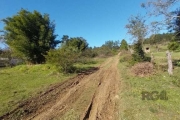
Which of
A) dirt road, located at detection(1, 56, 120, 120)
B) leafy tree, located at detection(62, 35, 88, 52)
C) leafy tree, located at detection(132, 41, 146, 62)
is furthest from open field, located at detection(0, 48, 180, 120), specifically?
leafy tree, located at detection(62, 35, 88, 52)

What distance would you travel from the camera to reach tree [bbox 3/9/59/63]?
22.1 m

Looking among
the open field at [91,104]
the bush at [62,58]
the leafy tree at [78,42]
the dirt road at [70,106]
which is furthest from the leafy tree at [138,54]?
the leafy tree at [78,42]

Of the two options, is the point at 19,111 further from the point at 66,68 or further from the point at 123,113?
the point at 66,68

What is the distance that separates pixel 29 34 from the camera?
22938 mm

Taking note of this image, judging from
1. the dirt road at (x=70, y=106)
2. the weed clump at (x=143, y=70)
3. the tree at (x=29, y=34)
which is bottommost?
the dirt road at (x=70, y=106)

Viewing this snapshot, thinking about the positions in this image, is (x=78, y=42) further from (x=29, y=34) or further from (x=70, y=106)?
(x=70, y=106)

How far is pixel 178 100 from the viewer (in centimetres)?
675

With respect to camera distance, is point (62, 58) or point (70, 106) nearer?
point (70, 106)

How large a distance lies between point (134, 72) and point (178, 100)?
6.67 m

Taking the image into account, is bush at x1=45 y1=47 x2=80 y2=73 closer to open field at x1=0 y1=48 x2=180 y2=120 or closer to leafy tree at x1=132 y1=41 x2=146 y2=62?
open field at x1=0 y1=48 x2=180 y2=120

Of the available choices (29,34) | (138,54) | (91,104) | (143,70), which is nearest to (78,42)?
(29,34)

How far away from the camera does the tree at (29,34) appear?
A: 2214 centimetres

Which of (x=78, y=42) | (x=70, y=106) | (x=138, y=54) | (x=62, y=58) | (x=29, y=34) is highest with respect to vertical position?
(x=78, y=42)

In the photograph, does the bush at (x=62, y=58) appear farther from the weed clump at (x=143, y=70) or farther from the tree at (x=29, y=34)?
the tree at (x=29, y=34)
